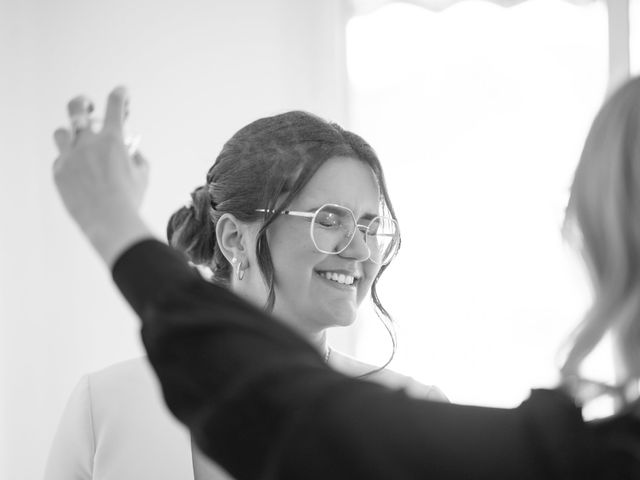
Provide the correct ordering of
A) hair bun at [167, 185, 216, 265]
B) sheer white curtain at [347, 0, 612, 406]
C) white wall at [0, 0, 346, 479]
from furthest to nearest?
sheer white curtain at [347, 0, 612, 406] → white wall at [0, 0, 346, 479] → hair bun at [167, 185, 216, 265]

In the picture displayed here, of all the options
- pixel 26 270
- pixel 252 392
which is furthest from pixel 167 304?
pixel 26 270

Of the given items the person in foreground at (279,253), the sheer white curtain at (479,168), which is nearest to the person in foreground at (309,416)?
the person in foreground at (279,253)

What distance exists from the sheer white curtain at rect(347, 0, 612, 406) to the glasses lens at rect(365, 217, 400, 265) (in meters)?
1.64

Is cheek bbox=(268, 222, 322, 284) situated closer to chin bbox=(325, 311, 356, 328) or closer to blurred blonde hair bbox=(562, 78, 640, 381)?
chin bbox=(325, 311, 356, 328)

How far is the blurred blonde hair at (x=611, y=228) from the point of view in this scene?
29.5 inches

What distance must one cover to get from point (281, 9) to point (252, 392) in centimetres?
319

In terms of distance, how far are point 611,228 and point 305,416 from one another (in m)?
0.32

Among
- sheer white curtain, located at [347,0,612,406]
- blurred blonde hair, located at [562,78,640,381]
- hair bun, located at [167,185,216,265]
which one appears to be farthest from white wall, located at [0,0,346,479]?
blurred blonde hair, located at [562,78,640,381]

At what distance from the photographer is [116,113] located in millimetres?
796

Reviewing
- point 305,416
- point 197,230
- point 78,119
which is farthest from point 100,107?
point 305,416

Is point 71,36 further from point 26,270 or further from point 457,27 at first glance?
point 457,27

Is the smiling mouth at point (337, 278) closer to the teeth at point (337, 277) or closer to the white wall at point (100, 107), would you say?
the teeth at point (337, 277)

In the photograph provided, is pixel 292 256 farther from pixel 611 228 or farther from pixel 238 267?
pixel 611 228

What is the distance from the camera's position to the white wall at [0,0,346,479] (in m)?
3.22
